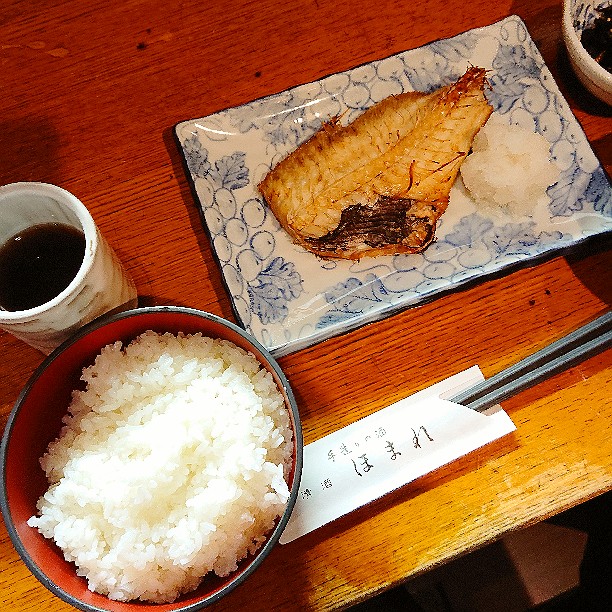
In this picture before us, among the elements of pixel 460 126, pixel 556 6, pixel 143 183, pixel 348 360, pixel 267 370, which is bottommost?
pixel 348 360

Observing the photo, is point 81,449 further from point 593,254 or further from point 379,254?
point 593,254

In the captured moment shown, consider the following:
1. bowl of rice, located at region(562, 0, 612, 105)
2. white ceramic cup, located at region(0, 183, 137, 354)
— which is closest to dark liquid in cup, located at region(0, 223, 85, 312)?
white ceramic cup, located at region(0, 183, 137, 354)

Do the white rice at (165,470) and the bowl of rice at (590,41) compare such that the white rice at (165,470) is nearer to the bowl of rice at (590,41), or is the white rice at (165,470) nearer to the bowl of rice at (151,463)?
the bowl of rice at (151,463)

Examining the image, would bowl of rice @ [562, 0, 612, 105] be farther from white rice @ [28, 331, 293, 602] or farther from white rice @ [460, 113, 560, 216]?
white rice @ [28, 331, 293, 602]

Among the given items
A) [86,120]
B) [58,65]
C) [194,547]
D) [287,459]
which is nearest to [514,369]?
[287,459]

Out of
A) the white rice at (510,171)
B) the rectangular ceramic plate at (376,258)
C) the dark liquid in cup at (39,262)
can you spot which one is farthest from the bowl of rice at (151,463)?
the white rice at (510,171)

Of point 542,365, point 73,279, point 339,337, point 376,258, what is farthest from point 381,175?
point 73,279
